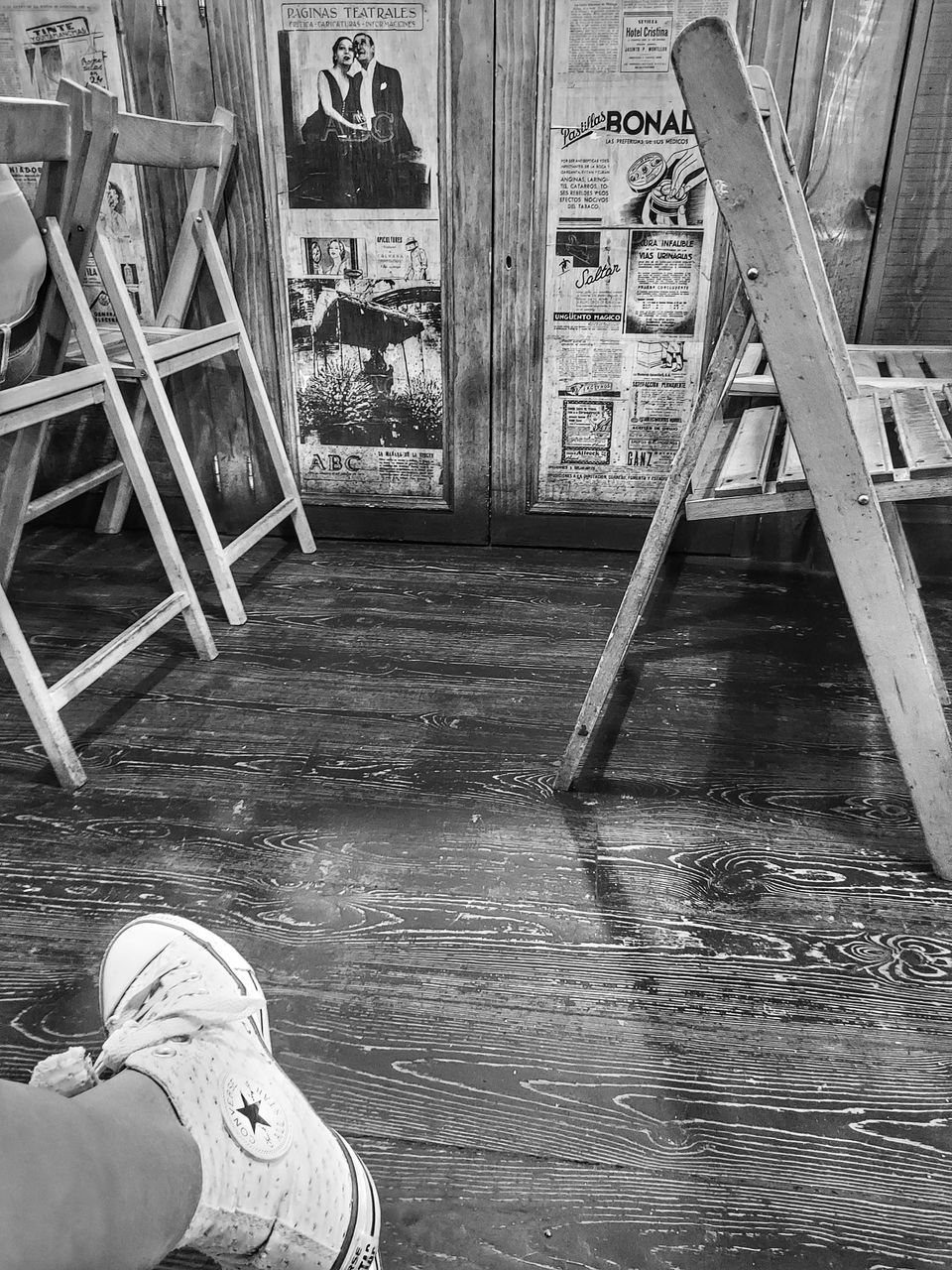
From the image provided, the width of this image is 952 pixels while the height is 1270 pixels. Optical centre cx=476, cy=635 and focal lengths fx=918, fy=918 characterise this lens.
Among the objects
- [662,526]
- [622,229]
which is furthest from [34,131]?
[622,229]

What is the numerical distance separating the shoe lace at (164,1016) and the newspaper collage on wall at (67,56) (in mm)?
1737

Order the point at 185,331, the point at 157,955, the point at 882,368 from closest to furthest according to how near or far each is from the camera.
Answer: the point at 157,955
the point at 882,368
the point at 185,331

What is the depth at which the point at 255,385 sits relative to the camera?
2262 millimetres

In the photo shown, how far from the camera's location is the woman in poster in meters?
2.07

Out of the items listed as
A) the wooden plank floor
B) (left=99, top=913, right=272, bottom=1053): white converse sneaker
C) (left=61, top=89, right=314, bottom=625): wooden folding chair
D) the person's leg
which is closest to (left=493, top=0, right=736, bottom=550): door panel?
the wooden plank floor

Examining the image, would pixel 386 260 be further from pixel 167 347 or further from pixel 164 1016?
pixel 164 1016

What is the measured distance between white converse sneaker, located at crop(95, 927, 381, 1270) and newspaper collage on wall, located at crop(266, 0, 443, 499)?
1785 millimetres

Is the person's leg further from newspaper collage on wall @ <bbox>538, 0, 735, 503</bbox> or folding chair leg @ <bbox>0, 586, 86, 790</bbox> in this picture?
newspaper collage on wall @ <bbox>538, 0, 735, 503</bbox>

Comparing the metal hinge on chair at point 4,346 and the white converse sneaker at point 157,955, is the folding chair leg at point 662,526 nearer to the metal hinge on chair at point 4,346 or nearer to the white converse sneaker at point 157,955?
the white converse sneaker at point 157,955

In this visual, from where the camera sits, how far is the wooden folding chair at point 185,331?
175cm

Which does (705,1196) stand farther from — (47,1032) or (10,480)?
(10,480)

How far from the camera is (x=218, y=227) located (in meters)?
2.24

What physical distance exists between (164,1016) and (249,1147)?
0.52 ft

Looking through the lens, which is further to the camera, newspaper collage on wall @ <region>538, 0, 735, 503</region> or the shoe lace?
newspaper collage on wall @ <region>538, 0, 735, 503</region>
